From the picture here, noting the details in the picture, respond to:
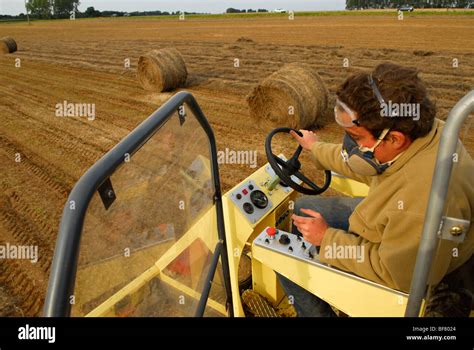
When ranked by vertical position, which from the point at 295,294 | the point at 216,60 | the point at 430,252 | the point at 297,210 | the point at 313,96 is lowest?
the point at 295,294

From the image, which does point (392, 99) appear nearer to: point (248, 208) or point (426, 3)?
point (248, 208)

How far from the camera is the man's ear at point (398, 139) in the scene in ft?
5.43

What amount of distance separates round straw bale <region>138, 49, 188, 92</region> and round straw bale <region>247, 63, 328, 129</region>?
11.2ft

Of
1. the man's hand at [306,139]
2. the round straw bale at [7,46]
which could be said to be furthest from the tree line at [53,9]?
the man's hand at [306,139]

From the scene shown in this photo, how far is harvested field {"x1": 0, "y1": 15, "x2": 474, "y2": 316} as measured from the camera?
4.11 m

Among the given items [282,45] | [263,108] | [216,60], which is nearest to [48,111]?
[263,108]

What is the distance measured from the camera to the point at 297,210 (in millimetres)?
2760

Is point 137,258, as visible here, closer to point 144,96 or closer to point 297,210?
point 297,210

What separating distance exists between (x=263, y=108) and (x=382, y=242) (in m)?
5.34

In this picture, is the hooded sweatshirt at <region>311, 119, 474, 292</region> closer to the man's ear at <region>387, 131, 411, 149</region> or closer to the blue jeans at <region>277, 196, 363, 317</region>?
the man's ear at <region>387, 131, 411, 149</region>

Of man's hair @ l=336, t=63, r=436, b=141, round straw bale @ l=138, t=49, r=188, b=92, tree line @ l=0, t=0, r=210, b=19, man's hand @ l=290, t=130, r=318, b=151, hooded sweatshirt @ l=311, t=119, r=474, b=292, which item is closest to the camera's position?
hooded sweatshirt @ l=311, t=119, r=474, b=292

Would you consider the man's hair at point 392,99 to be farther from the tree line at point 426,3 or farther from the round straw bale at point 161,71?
the tree line at point 426,3

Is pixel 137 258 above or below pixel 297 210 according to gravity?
above

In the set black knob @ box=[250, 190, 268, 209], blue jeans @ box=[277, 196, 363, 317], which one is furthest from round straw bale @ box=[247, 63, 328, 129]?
black knob @ box=[250, 190, 268, 209]
